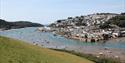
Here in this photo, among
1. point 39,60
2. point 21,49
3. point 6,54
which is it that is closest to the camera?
point 6,54

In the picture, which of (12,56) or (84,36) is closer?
(12,56)

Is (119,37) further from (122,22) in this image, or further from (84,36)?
(122,22)

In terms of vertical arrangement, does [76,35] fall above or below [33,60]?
below

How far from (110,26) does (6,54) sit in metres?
144

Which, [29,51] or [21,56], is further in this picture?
[29,51]

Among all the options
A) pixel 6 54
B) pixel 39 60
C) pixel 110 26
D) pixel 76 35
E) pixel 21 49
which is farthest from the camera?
pixel 110 26

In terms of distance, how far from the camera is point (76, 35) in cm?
13912

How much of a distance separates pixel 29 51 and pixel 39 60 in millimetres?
2397

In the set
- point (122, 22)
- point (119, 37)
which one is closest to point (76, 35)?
point (119, 37)

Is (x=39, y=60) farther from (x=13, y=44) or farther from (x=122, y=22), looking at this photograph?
(x=122, y=22)

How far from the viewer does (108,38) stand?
127000 millimetres

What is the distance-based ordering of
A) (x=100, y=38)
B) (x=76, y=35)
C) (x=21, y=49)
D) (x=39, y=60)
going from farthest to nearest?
1. (x=76, y=35)
2. (x=100, y=38)
3. (x=21, y=49)
4. (x=39, y=60)

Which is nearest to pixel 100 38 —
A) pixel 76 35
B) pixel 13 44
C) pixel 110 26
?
pixel 76 35

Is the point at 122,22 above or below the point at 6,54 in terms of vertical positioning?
below
